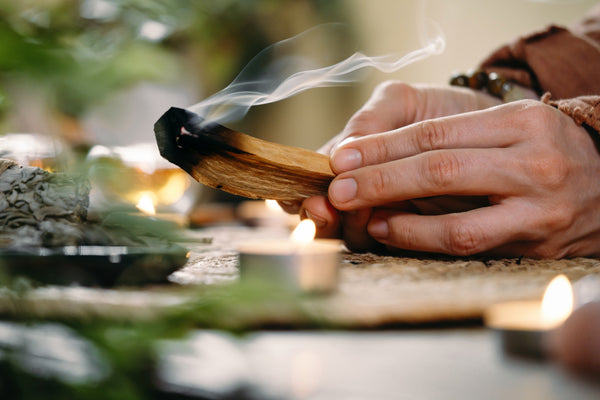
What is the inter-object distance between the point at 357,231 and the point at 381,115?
239 millimetres

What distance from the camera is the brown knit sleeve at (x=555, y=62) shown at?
3.48ft

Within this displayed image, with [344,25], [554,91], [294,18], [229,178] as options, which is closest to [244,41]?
[294,18]

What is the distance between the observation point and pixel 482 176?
0.71 meters

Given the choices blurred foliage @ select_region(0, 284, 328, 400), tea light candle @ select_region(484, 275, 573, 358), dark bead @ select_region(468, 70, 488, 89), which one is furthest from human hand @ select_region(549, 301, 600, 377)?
dark bead @ select_region(468, 70, 488, 89)

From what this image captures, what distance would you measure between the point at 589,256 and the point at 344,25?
2.65m

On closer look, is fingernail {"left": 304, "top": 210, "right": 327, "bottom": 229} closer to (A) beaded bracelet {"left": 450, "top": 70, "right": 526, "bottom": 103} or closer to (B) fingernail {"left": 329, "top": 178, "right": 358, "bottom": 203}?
(B) fingernail {"left": 329, "top": 178, "right": 358, "bottom": 203}

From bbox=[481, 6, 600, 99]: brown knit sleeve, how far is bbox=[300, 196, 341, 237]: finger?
2.01 feet

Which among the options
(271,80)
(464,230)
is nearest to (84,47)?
(271,80)

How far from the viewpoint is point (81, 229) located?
1.82 ft

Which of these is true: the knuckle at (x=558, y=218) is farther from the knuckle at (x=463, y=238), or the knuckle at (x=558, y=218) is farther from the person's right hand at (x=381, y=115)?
the person's right hand at (x=381, y=115)

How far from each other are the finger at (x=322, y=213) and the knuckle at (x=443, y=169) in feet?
0.59

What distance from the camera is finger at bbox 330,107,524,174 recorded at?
0.74 m

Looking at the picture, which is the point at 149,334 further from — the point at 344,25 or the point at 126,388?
the point at 344,25

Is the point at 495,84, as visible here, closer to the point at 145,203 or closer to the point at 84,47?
the point at 145,203
